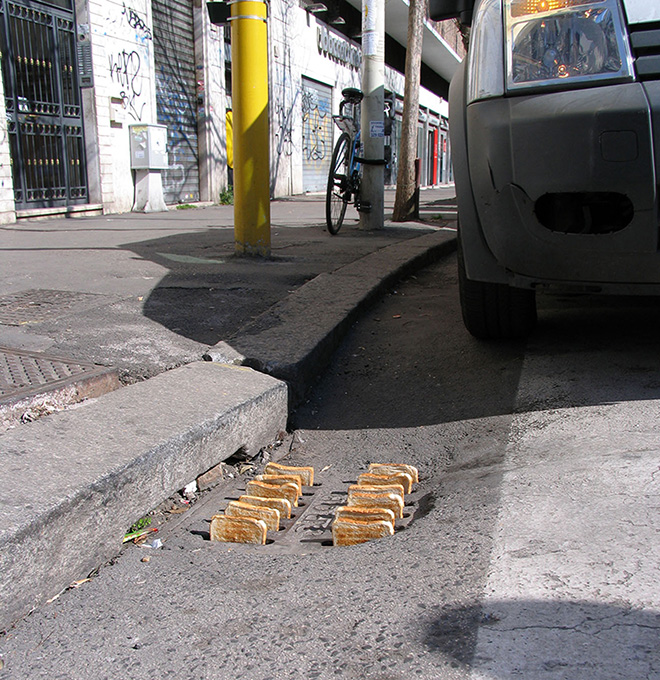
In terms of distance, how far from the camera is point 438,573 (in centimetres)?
153

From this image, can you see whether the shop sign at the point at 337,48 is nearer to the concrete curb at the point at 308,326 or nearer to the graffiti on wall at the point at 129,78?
the graffiti on wall at the point at 129,78

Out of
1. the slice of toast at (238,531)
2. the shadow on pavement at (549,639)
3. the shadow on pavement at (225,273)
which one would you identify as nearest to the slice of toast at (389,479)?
the slice of toast at (238,531)

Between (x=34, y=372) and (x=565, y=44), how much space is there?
2134 millimetres

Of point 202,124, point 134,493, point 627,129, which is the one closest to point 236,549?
point 134,493

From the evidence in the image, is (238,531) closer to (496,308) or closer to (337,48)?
(496,308)

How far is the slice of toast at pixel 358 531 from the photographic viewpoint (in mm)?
1800

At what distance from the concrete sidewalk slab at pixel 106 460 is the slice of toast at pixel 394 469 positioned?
490mm

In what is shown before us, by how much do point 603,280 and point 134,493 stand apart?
1.69 m

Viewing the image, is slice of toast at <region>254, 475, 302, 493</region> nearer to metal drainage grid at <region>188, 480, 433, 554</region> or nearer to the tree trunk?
metal drainage grid at <region>188, 480, 433, 554</region>

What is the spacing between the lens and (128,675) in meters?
1.30

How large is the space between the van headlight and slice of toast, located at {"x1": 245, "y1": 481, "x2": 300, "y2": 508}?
150cm

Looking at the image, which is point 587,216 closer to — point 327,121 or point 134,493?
point 134,493

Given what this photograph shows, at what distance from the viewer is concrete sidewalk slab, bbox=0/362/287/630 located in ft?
5.07

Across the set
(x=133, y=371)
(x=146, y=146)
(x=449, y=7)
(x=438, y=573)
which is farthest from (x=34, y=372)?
(x=146, y=146)
